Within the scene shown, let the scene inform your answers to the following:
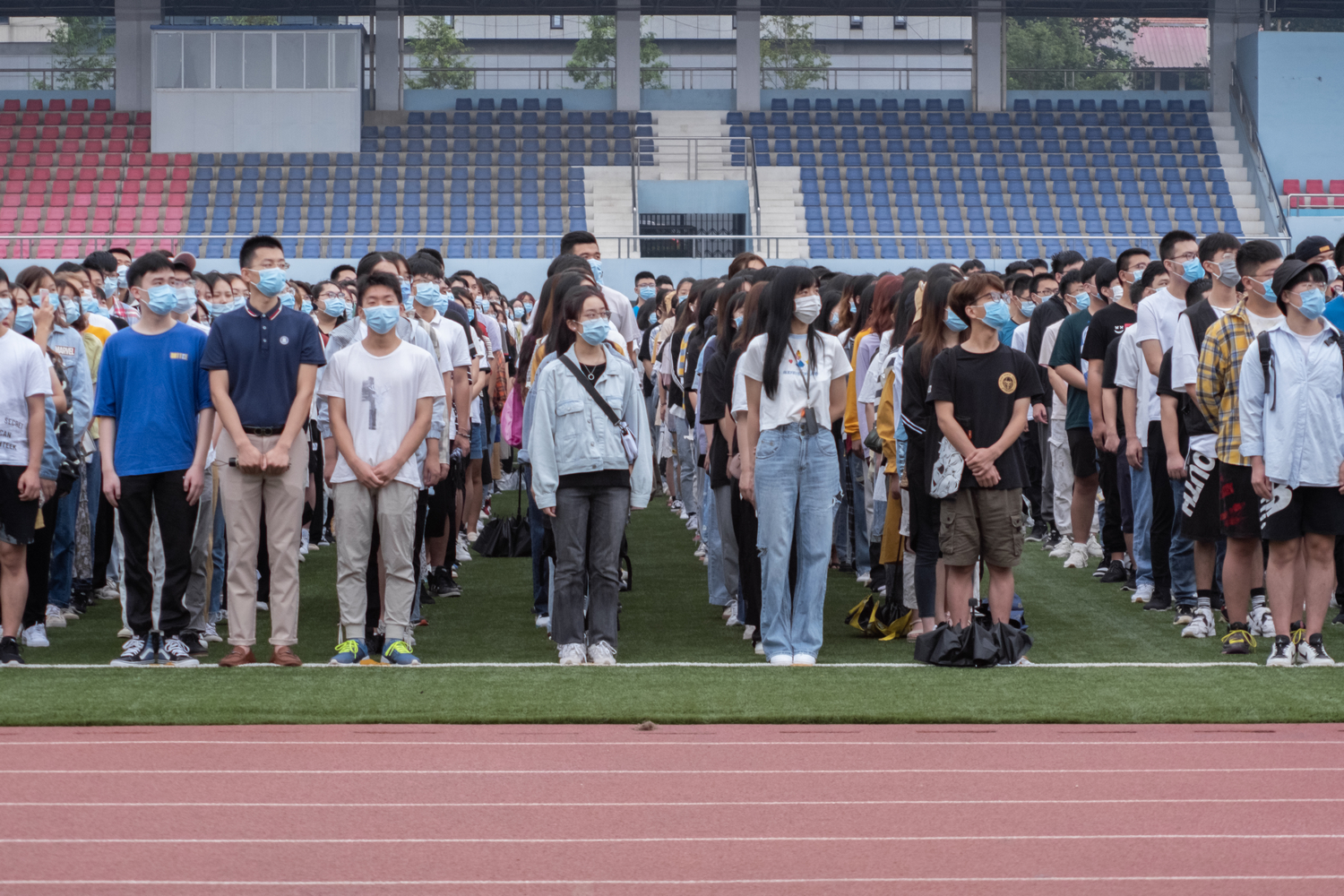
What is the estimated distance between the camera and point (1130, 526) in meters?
10.5

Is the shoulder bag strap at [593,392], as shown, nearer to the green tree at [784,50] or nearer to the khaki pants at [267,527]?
the khaki pants at [267,527]

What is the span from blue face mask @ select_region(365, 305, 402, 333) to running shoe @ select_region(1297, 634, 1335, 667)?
181 inches

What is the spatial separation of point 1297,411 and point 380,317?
4284mm

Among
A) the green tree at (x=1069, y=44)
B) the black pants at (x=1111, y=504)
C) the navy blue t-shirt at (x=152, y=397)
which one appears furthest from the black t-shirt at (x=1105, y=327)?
the green tree at (x=1069, y=44)

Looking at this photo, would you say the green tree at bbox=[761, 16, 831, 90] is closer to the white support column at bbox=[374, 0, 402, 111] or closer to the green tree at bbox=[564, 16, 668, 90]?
the green tree at bbox=[564, 16, 668, 90]

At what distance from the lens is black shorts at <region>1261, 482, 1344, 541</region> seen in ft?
24.7

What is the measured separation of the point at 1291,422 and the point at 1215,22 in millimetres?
30630

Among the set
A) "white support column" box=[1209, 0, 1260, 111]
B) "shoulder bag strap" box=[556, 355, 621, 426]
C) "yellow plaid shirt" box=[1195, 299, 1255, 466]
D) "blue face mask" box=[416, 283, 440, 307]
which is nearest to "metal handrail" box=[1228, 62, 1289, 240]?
"white support column" box=[1209, 0, 1260, 111]

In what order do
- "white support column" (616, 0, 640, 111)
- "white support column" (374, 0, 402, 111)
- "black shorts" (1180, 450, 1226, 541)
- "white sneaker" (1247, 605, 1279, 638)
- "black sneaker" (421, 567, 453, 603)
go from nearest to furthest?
"black shorts" (1180, 450, 1226, 541)
"white sneaker" (1247, 605, 1279, 638)
"black sneaker" (421, 567, 453, 603)
"white support column" (616, 0, 640, 111)
"white support column" (374, 0, 402, 111)

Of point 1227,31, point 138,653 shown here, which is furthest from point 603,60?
point 138,653

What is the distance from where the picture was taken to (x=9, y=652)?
8.06 metres
